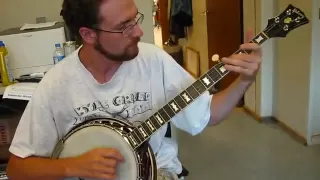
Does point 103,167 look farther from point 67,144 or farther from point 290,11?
point 290,11

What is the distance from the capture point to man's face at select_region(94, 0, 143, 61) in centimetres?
131

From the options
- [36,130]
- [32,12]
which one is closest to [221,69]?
[36,130]

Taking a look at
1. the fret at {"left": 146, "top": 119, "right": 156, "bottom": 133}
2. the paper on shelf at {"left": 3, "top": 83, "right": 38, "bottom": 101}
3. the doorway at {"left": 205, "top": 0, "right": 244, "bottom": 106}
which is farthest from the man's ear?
the doorway at {"left": 205, "top": 0, "right": 244, "bottom": 106}

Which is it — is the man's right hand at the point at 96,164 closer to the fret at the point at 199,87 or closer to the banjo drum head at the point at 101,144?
the banjo drum head at the point at 101,144

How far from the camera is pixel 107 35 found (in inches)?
52.9

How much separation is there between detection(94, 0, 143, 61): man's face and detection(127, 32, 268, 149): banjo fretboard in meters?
0.19

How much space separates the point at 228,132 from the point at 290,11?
2.35 meters

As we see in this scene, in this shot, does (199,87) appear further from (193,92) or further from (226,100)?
(226,100)

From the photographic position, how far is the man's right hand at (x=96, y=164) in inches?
49.6

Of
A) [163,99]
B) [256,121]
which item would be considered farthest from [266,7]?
[163,99]

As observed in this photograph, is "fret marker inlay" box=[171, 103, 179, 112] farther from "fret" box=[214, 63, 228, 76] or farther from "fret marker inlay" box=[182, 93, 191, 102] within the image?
"fret" box=[214, 63, 228, 76]

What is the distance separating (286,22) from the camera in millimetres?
1246

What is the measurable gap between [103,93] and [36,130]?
239mm

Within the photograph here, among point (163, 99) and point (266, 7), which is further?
point (266, 7)
